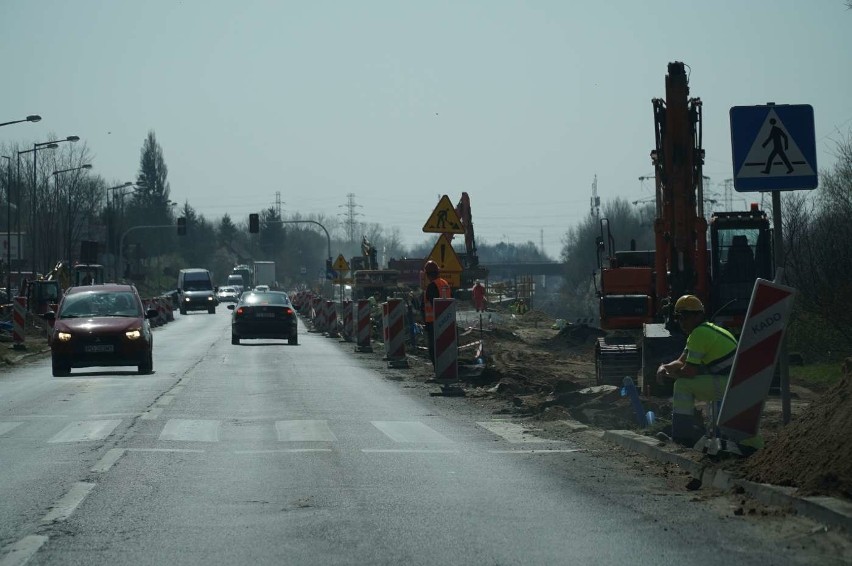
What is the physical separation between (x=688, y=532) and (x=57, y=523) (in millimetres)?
4003

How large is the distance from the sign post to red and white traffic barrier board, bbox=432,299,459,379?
976 cm

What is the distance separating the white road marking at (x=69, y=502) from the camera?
8477 mm

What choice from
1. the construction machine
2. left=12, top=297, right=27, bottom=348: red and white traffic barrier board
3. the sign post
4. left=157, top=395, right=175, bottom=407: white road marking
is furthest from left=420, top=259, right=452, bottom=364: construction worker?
left=12, top=297, right=27, bottom=348: red and white traffic barrier board

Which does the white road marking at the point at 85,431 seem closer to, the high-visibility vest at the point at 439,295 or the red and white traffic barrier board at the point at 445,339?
the red and white traffic barrier board at the point at 445,339

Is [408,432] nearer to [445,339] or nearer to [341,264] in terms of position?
[445,339]

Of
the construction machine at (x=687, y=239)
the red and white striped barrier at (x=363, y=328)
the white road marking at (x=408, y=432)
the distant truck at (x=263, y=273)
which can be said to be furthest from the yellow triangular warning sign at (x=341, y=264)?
the distant truck at (x=263, y=273)

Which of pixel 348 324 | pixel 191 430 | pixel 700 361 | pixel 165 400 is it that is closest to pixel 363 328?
pixel 348 324

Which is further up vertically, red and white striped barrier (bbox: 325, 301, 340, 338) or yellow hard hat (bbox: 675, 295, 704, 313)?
yellow hard hat (bbox: 675, 295, 704, 313)

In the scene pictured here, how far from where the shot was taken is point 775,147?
11.4 meters

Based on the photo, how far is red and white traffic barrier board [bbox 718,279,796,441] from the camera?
1020cm

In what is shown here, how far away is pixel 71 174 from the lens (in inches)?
2623

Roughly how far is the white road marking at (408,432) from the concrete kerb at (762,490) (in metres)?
2.33

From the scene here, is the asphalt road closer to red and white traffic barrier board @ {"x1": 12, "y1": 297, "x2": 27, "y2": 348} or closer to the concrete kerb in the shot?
the concrete kerb

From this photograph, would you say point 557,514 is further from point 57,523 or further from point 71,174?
point 71,174
